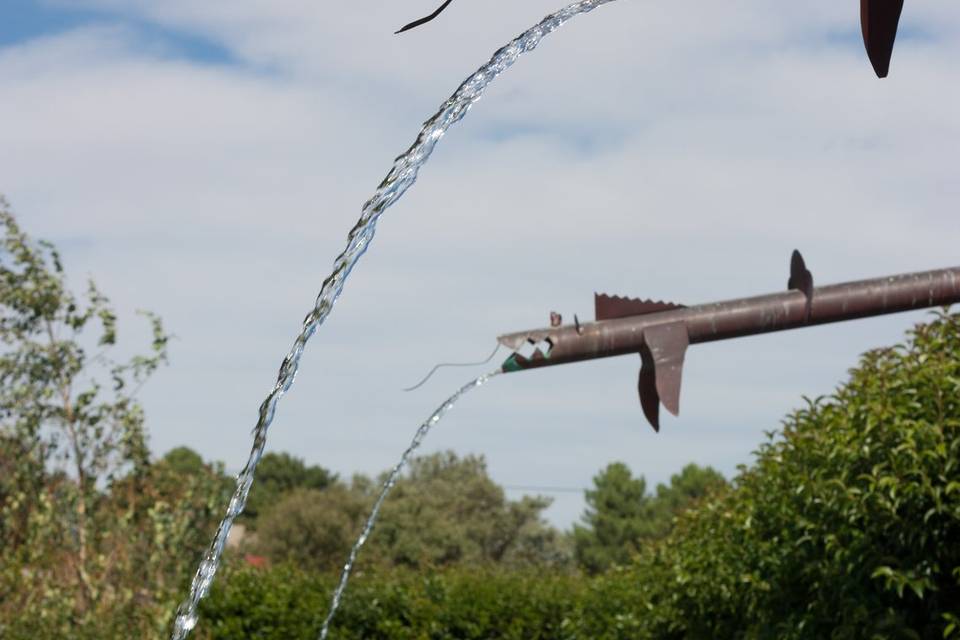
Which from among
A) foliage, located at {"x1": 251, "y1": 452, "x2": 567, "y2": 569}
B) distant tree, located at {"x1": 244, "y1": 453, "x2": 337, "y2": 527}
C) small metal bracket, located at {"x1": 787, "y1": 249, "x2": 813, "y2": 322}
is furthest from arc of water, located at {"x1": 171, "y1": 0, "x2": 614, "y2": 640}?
distant tree, located at {"x1": 244, "y1": 453, "x2": 337, "y2": 527}

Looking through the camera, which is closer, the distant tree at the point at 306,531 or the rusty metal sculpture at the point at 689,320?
the rusty metal sculpture at the point at 689,320

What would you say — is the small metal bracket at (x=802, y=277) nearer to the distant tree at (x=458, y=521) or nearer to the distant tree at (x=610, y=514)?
the distant tree at (x=458, y=521)

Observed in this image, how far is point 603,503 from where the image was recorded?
4725 centimetres

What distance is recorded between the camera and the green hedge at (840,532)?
7.35 m

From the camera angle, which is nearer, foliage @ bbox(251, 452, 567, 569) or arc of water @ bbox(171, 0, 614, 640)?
arc of water @ bbox(171, 0, 614, 640)

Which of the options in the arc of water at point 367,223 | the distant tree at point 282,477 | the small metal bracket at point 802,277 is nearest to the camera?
the arc of water at point 367,223

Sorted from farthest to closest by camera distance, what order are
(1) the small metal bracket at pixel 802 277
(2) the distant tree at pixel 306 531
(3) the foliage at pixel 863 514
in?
(2) the distant tree at pixel 306 531 < (3) the foliage at pixel 863 514 < (1) the small metal bracket at pixel 802 277

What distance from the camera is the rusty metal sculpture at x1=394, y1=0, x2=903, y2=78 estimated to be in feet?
10.3

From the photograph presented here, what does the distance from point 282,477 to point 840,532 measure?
165ft

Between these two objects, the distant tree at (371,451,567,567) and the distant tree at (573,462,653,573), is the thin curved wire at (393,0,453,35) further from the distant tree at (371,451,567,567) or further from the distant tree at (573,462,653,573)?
the distant tree at (573,462,653,573)

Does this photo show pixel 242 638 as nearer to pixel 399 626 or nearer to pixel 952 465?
pixel 399 626

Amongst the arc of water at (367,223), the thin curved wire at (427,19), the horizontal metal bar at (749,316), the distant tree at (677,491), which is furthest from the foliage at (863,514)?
the distant tree at (677,491)

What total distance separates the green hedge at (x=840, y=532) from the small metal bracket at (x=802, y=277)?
2.32m

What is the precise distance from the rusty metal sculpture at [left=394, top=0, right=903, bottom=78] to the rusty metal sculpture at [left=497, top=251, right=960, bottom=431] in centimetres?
215
